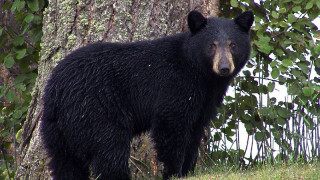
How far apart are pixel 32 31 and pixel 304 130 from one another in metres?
3.34

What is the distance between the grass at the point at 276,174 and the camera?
5.09 m

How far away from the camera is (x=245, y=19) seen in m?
5.96

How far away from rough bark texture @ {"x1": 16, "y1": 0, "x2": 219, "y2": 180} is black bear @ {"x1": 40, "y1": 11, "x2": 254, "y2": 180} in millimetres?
539

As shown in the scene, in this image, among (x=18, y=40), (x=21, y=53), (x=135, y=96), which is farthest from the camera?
(x=18, y=40)

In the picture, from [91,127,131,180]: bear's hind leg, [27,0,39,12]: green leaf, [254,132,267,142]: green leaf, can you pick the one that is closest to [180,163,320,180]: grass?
[91,127,131,180]: bear's hind leg

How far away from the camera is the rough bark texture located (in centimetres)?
646

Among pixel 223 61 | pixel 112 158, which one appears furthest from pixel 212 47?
pixel 112 158

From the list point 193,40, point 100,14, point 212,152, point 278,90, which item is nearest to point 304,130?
point 278,90

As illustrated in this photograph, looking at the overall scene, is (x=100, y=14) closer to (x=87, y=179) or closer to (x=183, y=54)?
(x=183, y=54)

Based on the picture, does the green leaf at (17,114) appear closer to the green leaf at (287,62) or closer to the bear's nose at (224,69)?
the bear's nose at (224,69)

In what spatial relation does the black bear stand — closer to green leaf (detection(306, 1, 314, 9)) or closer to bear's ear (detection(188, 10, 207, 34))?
bear's ear (detection(188, 10, 207, 34))

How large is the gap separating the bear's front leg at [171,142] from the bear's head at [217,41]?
64 cm

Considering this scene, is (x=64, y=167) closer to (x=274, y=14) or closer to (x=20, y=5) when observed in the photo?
(x=20, y=5)

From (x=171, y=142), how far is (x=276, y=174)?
1077 mm
